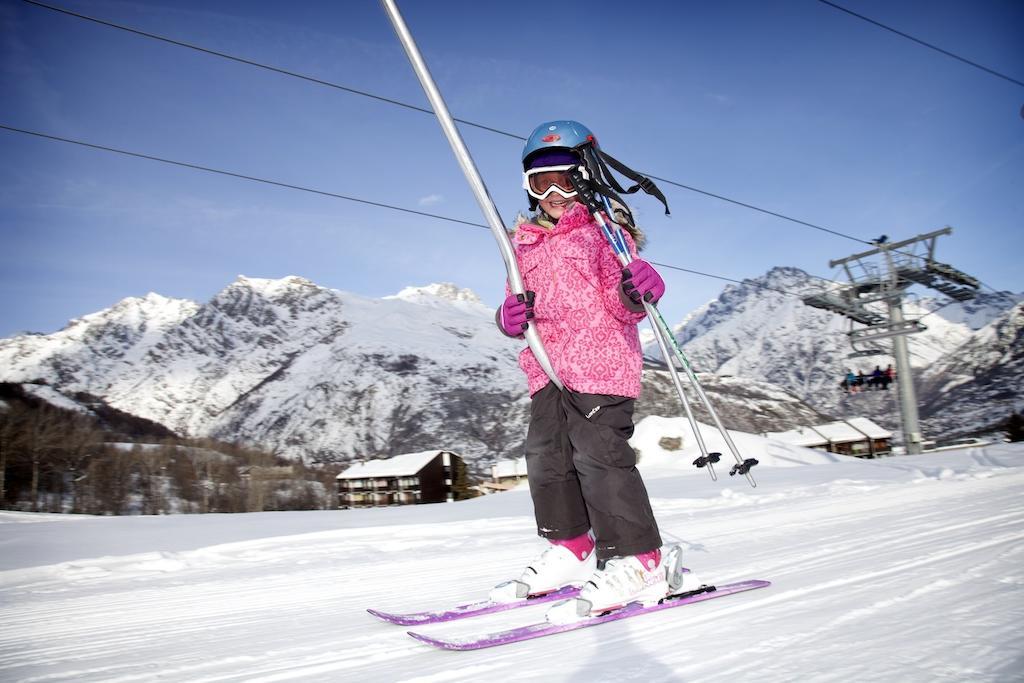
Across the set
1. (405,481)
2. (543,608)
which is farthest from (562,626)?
(405,481)

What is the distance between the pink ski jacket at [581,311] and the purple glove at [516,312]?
0.40 ft

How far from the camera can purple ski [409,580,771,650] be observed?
1757mm

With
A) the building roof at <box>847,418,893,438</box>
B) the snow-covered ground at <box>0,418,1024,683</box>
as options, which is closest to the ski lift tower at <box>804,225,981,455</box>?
the snow-covered ground at <box>0,418,1024,683</box>

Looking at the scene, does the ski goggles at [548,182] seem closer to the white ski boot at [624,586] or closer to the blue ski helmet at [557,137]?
the blue ski helmet at [557,137]

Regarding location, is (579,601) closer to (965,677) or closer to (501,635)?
(501,635)

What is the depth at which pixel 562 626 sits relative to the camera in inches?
72.8

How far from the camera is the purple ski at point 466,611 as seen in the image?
7.27 ft

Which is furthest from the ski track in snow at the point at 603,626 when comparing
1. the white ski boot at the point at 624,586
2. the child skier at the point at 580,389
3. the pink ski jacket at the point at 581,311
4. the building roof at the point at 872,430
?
the building roof at the point at 872,430

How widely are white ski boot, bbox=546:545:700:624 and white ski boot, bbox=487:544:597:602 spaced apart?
40 cm

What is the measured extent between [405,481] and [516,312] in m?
48.4

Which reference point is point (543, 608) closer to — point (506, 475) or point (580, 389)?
point (580, 389)

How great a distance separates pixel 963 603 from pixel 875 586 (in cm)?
34

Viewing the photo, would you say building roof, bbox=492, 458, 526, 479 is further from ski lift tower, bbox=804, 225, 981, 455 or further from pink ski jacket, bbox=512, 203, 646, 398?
pink ski jacket, bbox=512, 203, 646, 398

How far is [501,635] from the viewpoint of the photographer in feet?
5.95
